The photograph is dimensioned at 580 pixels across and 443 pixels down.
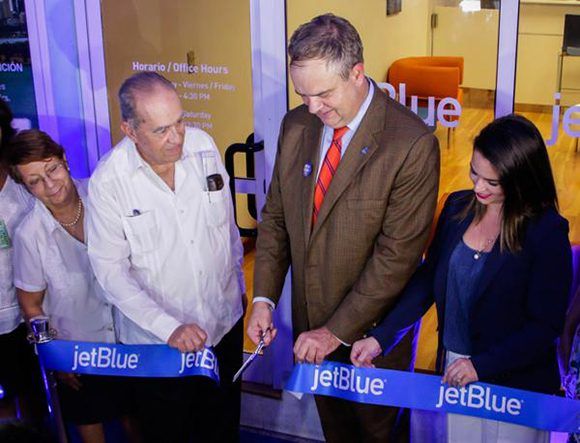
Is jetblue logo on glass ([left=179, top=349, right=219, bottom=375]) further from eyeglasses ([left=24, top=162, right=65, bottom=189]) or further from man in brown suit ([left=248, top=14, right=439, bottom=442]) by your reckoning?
eyeglasses ([left=24, top=162, right=65, bottom=189])

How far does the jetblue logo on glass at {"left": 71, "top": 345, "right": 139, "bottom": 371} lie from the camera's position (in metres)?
2.90

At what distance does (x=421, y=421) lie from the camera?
3.68 meters

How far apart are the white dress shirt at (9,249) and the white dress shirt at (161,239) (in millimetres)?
570

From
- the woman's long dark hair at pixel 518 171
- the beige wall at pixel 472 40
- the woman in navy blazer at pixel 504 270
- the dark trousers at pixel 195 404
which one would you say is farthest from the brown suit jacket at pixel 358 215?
the beige wall at pixel 472 40

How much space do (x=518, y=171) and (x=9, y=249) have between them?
2.09 m

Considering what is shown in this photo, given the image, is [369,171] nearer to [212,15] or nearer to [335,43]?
[335,43]

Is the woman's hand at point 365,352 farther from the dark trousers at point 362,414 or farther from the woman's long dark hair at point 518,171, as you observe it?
the woman's long dark hair at point 518,171

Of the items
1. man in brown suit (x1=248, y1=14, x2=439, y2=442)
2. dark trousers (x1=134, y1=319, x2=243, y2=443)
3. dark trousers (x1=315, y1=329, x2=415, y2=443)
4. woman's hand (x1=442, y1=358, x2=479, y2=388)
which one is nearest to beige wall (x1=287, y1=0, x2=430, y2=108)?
man in brown suit (x1=248, y1=14, x2=439, y2=442)

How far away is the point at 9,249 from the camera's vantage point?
3.27 meters

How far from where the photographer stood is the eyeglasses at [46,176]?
3.05 metres

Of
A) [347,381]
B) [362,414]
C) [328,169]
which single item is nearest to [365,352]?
[347,381]

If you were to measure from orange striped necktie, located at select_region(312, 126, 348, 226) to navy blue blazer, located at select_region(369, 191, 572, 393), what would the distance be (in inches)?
16.8

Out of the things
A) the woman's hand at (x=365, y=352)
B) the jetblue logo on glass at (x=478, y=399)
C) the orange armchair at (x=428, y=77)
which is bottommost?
the jetblue logo on glass at (x=478, y=399)

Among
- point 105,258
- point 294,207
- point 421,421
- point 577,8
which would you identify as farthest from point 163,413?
point 577,8
